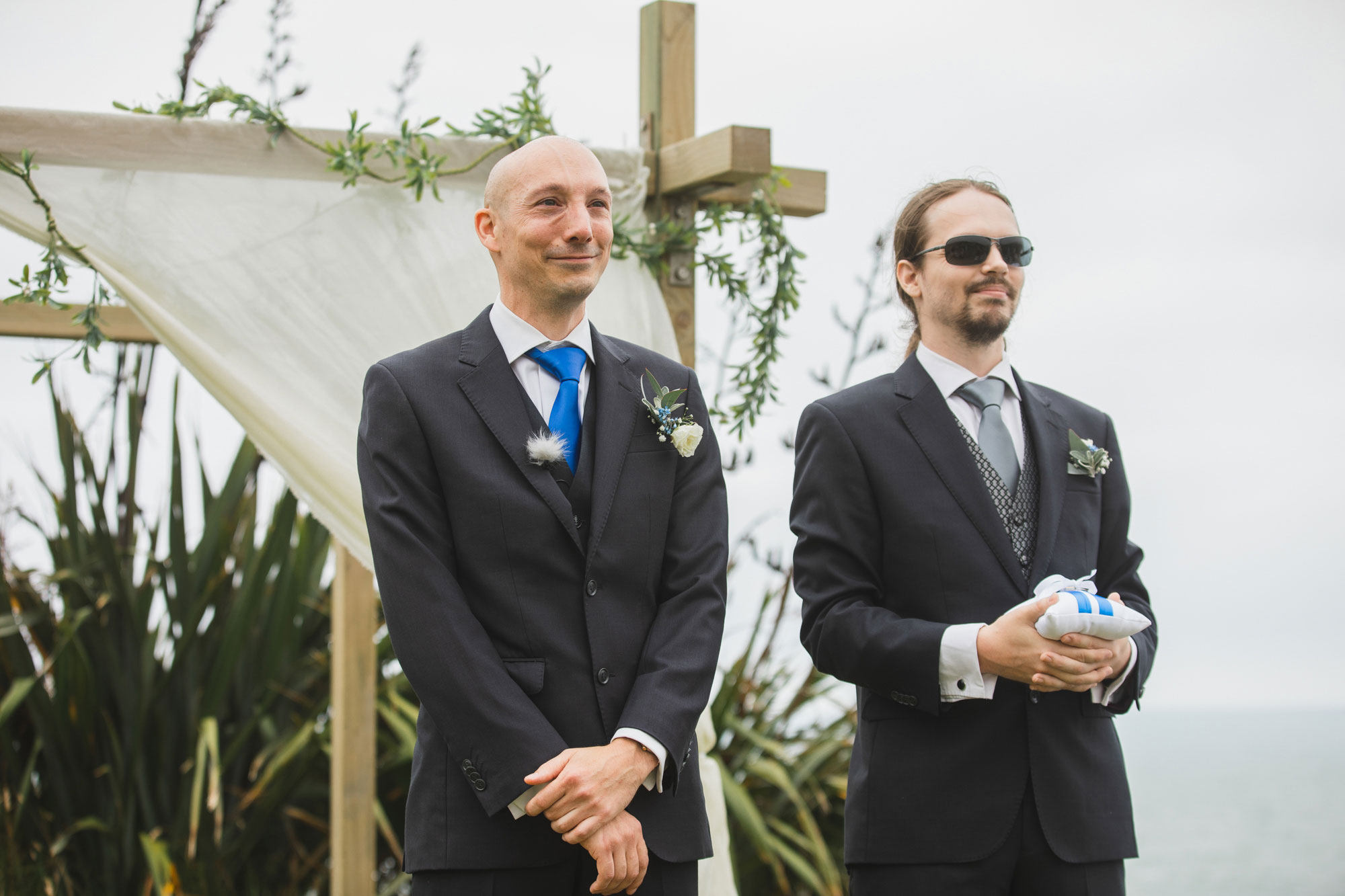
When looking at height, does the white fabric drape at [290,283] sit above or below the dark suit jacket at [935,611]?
above

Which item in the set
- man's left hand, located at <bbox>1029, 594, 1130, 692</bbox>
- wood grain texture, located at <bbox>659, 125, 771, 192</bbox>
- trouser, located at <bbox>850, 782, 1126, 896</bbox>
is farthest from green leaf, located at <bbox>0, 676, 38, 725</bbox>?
man's left hand, located at <bbox>1029, 594, 1130, 692</bbox>

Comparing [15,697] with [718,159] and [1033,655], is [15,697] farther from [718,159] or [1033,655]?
[1033,655]

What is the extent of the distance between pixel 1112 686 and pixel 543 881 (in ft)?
3.24

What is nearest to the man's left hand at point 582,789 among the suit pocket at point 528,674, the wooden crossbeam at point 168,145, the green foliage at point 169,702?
the suit pocket at point 528,674

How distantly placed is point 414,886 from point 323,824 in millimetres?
2819

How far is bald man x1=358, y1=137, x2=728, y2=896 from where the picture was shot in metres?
1.74

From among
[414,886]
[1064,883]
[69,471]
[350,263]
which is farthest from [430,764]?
[69,471]

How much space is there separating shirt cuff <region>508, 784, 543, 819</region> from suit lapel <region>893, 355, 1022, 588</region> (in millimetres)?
862

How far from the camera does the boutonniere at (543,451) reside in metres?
1.87

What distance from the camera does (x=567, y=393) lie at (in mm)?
1971

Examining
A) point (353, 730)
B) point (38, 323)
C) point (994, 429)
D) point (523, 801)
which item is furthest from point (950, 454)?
point (38, 323)

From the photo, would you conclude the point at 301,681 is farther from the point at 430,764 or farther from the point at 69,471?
the point at 430,764

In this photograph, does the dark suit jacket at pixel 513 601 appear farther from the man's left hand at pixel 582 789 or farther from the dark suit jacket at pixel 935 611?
the dark suit jacket at pixel 935 611

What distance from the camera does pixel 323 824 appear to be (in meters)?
4.44
